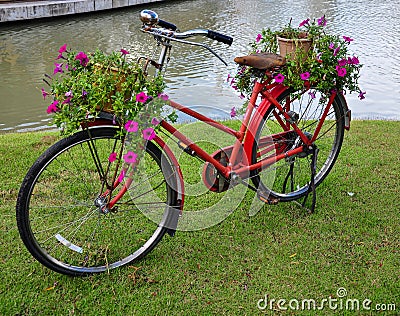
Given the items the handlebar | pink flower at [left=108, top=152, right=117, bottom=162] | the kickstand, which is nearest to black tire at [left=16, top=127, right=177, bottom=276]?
pink flower at [left=108, top=152, right=117, bottom=162]

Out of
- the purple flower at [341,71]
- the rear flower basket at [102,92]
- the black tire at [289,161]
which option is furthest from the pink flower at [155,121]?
the purple flower at [341,71]

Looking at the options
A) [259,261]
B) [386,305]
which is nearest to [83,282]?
[259,261]

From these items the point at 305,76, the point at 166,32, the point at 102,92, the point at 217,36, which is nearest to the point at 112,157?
the point at 102,92

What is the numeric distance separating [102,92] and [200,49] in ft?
25.8

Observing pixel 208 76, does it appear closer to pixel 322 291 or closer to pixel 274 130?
pixel 274 130

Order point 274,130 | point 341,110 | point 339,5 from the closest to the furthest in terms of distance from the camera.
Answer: point 341,110
point 274,130
point 339,5

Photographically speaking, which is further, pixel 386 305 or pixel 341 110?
pixel 341 110

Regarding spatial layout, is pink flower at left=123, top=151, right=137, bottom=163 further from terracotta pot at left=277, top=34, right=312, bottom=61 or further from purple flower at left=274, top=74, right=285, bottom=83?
terracotta pot at left=277, top=34, right=312, bottom=61

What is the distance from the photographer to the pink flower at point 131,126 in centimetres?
226

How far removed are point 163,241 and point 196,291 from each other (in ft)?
1.61

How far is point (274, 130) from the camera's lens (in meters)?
4.62

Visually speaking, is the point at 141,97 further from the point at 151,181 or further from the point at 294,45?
the point at 151,181

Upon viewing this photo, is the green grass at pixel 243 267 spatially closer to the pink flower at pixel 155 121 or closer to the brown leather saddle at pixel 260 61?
the pink flower at pixel 155 121

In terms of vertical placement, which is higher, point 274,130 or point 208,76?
point 274,130
